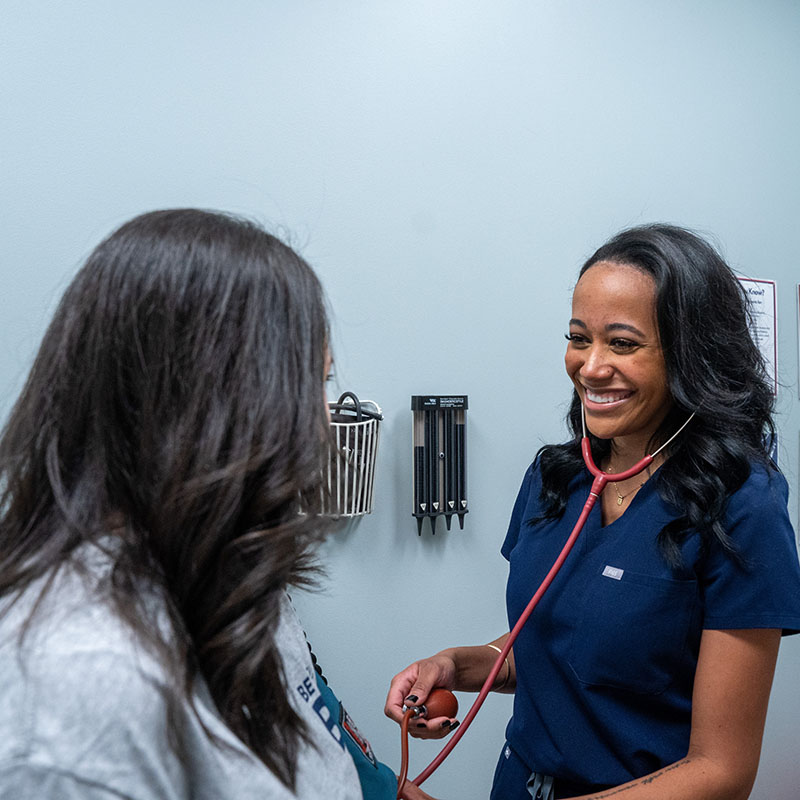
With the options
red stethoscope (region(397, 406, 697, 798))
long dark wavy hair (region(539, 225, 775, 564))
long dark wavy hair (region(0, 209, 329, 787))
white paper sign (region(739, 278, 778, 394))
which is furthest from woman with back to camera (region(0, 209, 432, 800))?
white paper sign (region(739, 278, 778, 394))

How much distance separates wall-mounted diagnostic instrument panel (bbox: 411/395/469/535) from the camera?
166 centimetres

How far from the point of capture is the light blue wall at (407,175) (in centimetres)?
137

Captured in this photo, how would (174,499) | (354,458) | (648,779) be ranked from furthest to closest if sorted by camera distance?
(354,458), (648,779), (174,499)

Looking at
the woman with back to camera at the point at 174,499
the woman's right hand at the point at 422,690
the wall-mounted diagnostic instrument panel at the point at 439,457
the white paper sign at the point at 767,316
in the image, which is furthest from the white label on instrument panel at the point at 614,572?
the white paper sign at the point at 767,316

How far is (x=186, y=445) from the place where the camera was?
574mm

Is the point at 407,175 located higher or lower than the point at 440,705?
higher

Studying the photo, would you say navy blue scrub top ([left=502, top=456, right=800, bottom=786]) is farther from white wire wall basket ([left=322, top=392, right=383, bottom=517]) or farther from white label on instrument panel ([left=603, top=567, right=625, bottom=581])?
white wire wall basket ([left=322, top=392, right=383, bottom=517])

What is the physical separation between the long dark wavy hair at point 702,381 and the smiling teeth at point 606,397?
6 cm

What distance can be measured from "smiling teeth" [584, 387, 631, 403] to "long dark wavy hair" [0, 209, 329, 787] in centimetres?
58

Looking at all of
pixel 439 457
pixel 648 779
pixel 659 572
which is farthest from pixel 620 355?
pixel 439 457

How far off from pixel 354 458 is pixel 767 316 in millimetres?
1328

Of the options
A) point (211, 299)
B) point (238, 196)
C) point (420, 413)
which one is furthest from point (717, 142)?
point (211, 299)

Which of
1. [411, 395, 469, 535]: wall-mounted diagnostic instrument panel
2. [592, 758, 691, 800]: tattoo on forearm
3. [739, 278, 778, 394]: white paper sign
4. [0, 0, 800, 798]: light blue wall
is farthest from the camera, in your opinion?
[739, 278, 778, 394]: white paper sign

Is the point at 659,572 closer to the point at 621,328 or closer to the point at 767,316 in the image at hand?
the point at 621,328
